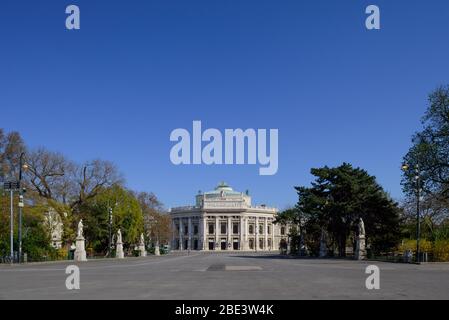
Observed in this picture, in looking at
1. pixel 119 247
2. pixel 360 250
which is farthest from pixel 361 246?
pixel 119 247

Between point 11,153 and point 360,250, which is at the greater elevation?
point 11,153

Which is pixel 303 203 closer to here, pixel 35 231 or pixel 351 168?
pixel 351 168

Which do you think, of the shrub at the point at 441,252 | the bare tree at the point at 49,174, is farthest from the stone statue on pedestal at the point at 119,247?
the shrub at the point at 441,252

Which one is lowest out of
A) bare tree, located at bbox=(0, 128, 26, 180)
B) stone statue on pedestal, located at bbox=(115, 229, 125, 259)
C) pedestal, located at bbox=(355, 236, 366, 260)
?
stone statue on pedestal, located at bbox=(115, 229, 125, 259)

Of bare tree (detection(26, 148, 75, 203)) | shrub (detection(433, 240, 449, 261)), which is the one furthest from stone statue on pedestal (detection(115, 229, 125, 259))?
shrub (detection(433, 240, 449, 261))

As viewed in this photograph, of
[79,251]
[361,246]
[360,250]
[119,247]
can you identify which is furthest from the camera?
[119,247]

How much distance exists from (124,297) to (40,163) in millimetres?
52402

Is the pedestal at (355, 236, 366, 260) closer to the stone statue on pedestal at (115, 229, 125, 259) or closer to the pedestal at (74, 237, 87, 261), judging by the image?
the pedestal at (74, 237, 87, 261)

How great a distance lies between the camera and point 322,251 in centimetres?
6512

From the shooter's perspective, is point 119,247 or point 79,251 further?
point 119,247

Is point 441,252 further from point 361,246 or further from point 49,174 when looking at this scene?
point 49,174

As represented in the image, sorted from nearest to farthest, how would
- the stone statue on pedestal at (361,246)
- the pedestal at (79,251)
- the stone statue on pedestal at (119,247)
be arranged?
the stone statue on pedestal at (361,246) < the pedestal at (79,251) < the stone statue on pedestal at (119,247)

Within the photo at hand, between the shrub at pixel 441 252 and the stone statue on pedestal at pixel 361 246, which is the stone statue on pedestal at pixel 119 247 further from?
the shrub at pixel 441 252
